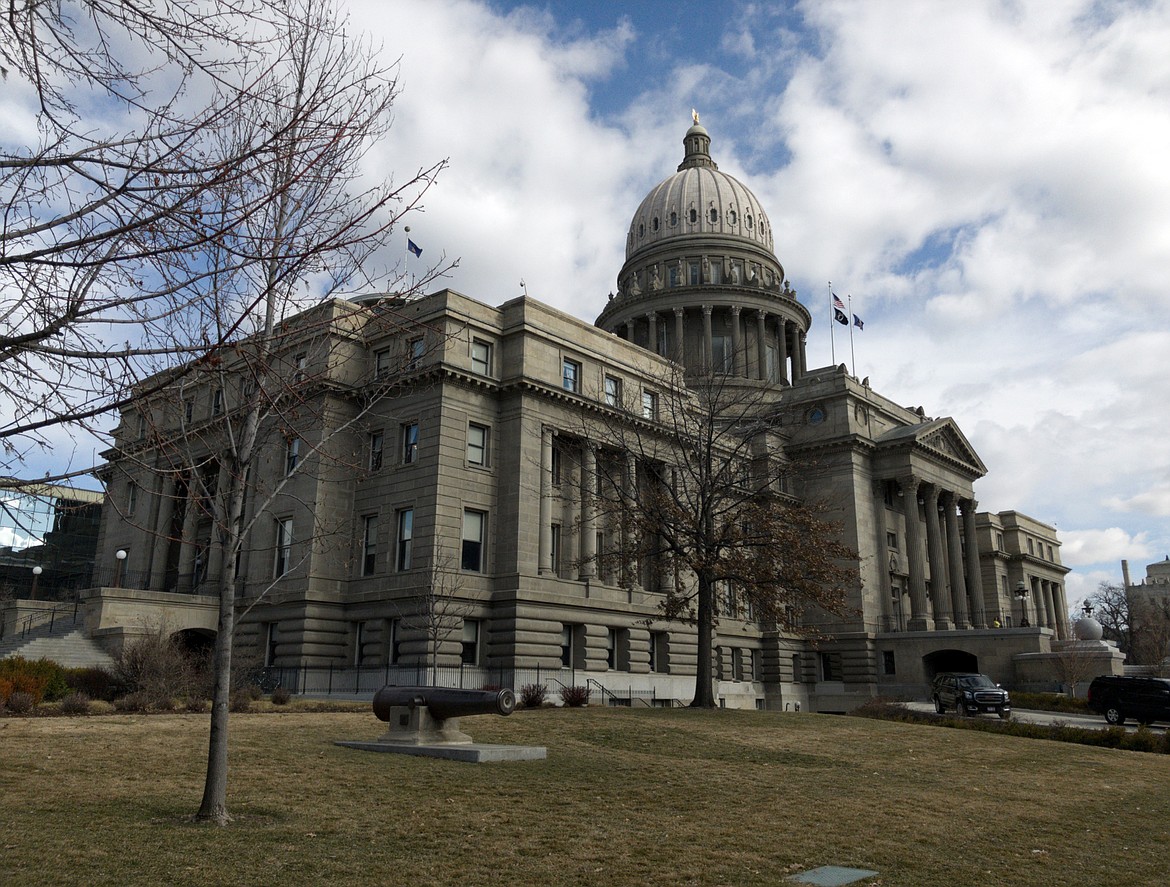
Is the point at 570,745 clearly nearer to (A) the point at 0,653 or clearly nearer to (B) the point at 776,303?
(A) the point at 0,653

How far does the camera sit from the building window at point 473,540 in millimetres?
42188

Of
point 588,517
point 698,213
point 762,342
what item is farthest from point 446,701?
point 698,213

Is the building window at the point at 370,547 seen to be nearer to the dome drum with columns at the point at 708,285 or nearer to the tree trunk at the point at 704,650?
the tree trunk at the point at 704,650

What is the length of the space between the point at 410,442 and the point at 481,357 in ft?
17.1

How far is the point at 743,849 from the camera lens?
11500 mm

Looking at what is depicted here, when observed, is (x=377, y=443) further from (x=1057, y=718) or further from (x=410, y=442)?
(x=1057, y=718)

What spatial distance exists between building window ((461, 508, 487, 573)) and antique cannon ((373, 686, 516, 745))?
2300 centimetres

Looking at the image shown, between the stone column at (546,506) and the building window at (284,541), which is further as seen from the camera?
the stone column at (546,506)

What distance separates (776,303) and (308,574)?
5398 centimetres

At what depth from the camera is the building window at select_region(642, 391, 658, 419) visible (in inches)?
2010

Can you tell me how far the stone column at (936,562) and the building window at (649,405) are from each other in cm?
2365

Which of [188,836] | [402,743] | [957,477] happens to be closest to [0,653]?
[402,743]

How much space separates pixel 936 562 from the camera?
64125 millimetres

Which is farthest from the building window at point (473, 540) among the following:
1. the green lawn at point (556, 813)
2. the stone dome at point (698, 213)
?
the stone dome at point (698, 213)
